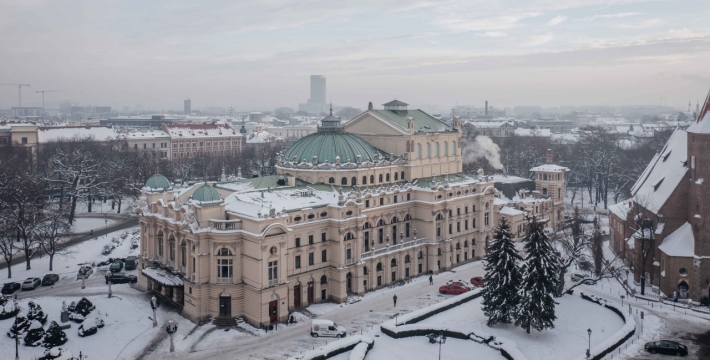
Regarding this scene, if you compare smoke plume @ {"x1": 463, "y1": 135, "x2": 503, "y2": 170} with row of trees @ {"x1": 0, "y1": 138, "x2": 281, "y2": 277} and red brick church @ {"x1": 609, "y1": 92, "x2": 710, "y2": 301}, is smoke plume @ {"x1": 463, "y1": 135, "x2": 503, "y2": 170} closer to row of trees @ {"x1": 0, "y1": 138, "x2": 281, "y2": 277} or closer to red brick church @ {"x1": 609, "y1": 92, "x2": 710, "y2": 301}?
row of trees @ {"x1": 0, "y1": 138, "x2": 281, "y2": 277}

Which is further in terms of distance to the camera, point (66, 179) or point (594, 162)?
point (594, 162)

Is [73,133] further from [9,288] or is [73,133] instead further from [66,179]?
[9,288]

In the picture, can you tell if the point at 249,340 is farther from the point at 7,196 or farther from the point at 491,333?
the point at 7,196

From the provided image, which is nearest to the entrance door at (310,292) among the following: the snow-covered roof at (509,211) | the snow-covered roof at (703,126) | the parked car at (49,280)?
the parked car at (49,280)

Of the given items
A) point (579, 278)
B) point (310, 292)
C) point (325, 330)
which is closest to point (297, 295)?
point (310, 292)

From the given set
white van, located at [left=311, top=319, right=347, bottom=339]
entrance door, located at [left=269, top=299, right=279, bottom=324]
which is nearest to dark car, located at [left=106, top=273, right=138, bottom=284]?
entrance door, located at [left=269, top=299, right=279, bottom=324]

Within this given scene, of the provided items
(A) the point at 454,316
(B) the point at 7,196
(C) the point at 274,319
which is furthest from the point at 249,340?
(B) the point at 7,196
